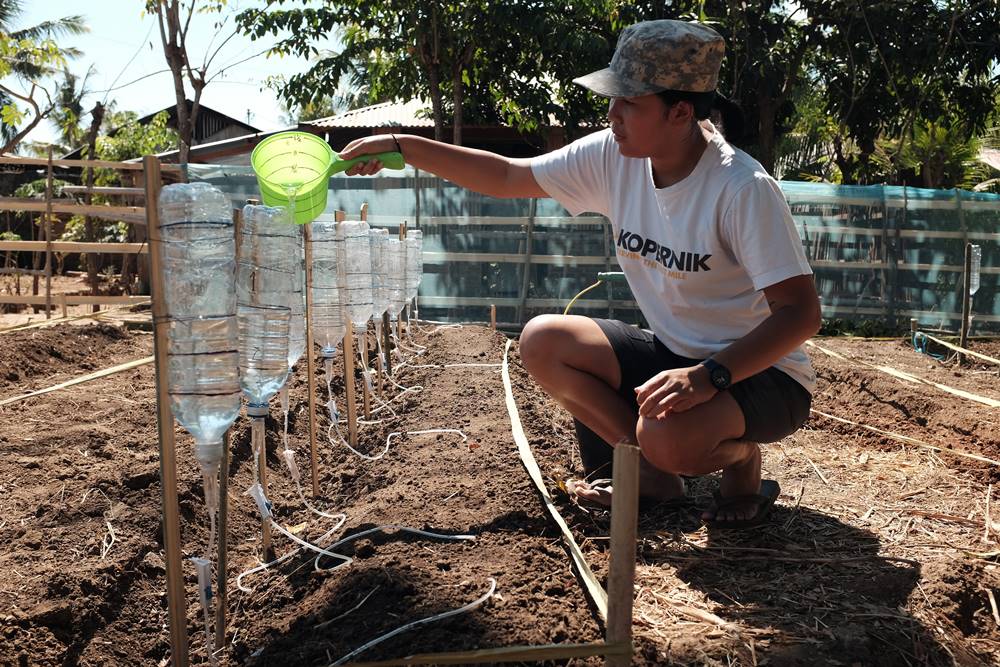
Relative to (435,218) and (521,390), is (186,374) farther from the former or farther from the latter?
(435,218)

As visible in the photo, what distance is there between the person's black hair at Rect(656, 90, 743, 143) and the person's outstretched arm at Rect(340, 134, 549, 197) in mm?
607

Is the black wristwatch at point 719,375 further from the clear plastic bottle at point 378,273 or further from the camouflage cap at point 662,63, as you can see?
the clear plastic bottle at point 378,273

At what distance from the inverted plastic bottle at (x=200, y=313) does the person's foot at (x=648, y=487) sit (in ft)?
4.82

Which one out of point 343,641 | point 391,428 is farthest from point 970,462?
point 343,641

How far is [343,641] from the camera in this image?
2.04 m

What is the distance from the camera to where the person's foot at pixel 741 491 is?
2.94 meters

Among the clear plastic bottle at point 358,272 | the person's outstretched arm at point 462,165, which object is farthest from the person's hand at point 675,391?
the clear plastic bottle at point 358,272

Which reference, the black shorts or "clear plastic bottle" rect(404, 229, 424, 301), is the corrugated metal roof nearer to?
"clear plastic bottle" rect(404, 229, 424, 301)

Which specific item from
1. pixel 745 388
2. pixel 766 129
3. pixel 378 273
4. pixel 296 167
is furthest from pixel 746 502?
pixel 766 129

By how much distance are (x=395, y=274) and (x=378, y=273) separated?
2.36ft

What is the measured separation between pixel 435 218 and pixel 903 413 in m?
6.94

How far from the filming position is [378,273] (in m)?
5.39

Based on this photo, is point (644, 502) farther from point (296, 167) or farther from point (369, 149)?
point (296, 167)

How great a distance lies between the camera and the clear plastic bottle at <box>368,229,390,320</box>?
5.23 meters
